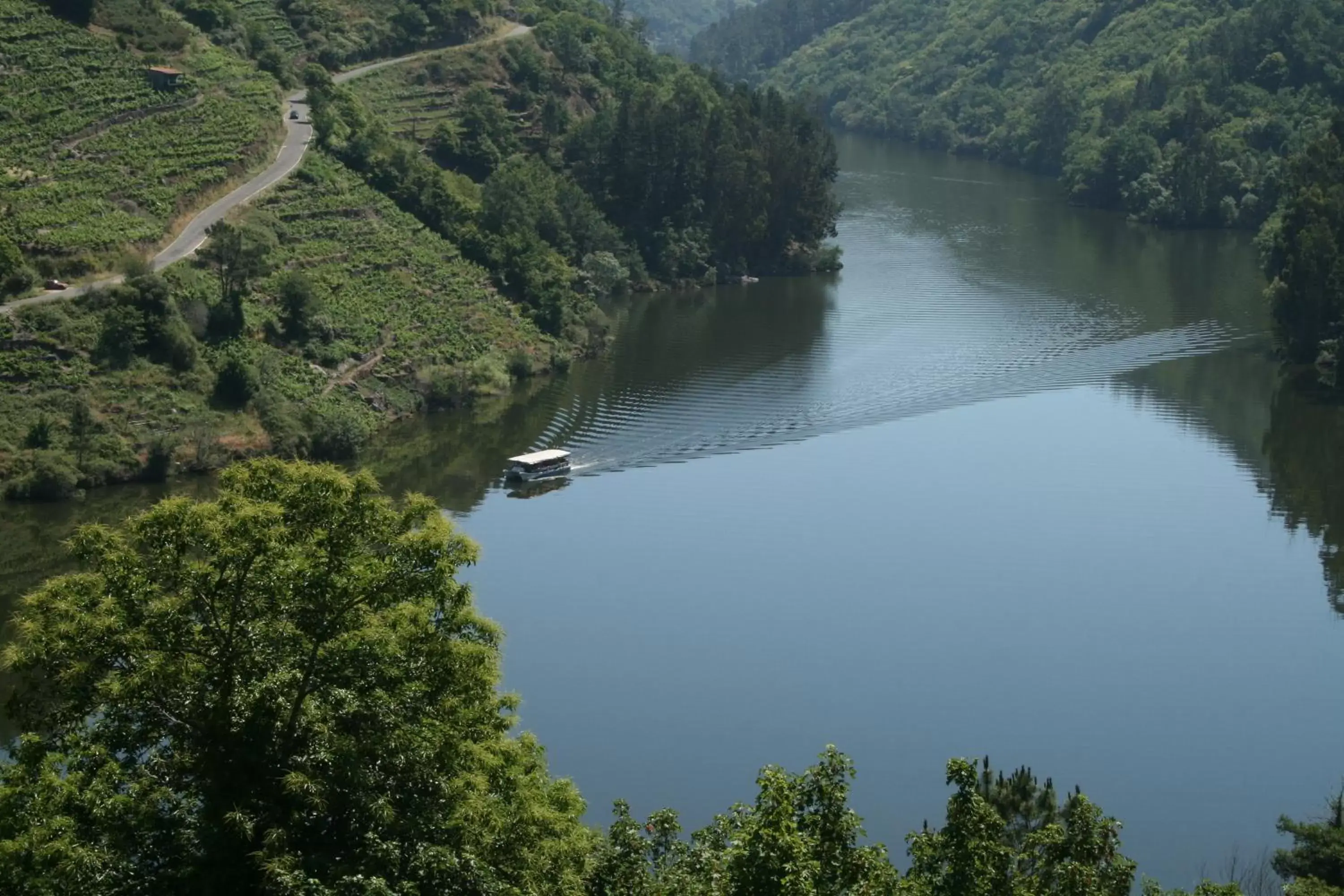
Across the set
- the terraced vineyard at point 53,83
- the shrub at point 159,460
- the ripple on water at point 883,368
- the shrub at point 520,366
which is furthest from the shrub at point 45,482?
the shrub at point 520,366

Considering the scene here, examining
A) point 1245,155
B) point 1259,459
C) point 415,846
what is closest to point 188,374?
point 1259,459

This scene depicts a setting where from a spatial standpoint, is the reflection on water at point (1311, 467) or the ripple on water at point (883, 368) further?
the ripple on water at point (883, 368)

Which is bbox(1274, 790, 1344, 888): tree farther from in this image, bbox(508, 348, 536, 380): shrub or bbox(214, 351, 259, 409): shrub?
bbox(508, 348, 536, 380): shrub

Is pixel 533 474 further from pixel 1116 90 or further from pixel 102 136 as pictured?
pixel 1116 90

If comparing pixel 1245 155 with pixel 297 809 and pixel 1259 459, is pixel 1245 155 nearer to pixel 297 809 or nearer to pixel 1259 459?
pixel 1259 459

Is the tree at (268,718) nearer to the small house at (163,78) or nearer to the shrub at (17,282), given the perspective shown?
the shrub at (17,282)

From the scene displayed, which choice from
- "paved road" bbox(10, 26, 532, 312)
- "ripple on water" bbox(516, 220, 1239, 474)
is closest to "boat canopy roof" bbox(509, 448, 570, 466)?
"ripple on water" bbox(516, 220, 1239, 474)
